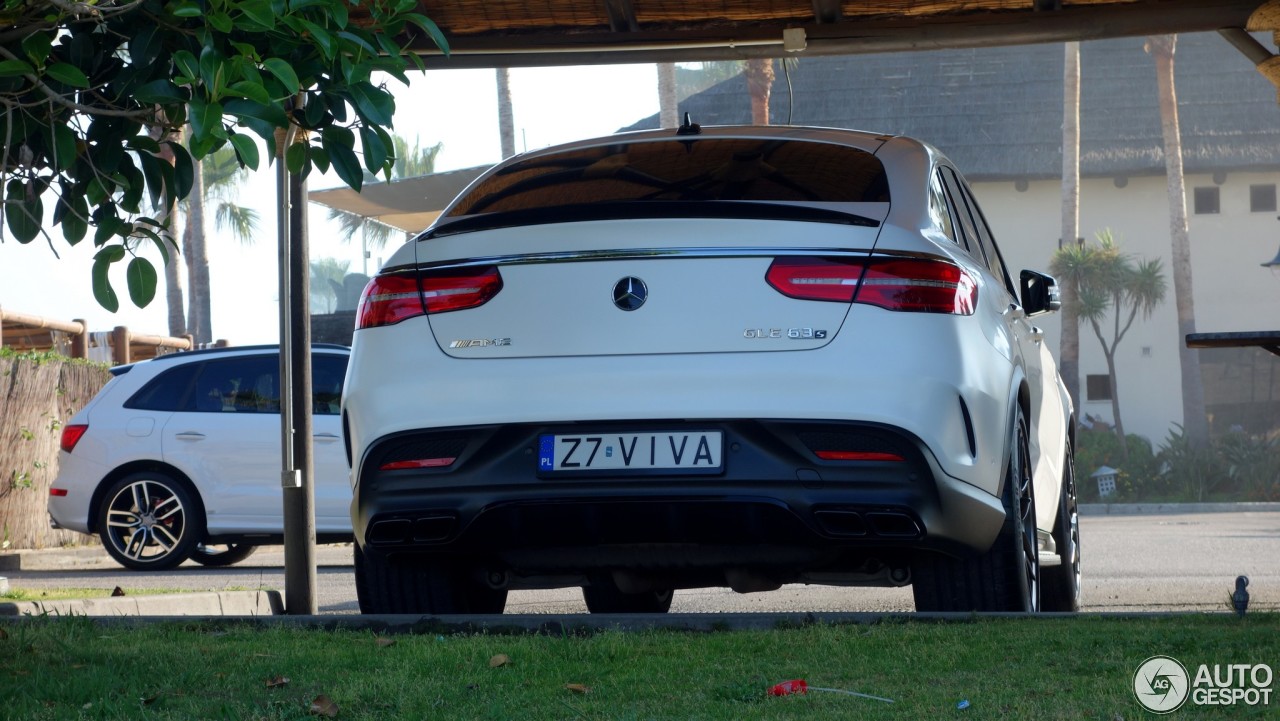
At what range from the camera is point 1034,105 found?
40312 millimetres

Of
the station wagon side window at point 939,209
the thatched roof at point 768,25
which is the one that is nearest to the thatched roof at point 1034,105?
the thatched roof at point 768,25

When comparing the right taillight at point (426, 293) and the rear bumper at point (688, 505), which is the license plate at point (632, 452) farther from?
the right taillight at point (426, 293)

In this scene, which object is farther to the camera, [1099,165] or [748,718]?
[1099,165]

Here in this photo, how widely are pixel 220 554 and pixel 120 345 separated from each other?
5.53 m

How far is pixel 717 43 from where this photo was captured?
8.05 m

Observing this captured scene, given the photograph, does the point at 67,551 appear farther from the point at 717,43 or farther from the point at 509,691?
the point at 509,691

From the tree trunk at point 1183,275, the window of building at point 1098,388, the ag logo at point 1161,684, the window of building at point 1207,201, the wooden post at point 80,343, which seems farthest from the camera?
the window of building at point 1207,201

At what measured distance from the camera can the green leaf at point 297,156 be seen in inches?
146

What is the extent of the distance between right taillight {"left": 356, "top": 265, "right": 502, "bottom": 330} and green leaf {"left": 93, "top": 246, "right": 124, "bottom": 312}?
1.07 metres

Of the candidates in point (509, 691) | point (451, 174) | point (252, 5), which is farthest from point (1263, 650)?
point (451, 174)

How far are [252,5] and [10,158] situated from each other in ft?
3.82

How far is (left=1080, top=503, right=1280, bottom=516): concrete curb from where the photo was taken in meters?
24.3

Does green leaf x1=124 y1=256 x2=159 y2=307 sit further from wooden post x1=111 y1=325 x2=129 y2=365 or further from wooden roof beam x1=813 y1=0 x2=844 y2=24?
wooden post x1=111 y1=325 x2=129 y2=365

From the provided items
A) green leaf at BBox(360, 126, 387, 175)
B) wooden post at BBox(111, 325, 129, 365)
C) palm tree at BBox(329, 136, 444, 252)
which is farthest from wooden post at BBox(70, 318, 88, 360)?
palm tree at BBox(329, 136, 444, 252)
